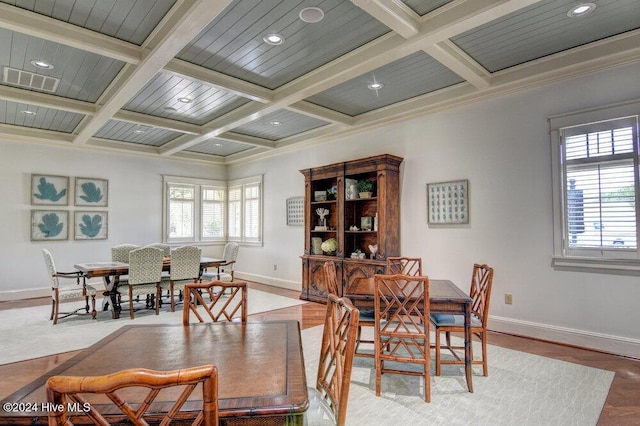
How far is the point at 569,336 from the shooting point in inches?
141

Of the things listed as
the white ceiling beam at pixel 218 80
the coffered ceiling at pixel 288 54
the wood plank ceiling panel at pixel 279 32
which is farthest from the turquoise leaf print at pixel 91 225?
the wood plank ceiling panel at pixel 279 32

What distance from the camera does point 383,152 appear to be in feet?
17.6

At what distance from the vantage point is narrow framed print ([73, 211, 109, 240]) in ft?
21.7

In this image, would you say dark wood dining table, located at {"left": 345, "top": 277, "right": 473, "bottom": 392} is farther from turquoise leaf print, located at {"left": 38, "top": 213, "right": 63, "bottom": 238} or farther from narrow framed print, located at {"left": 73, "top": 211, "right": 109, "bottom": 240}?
turquoise leaf print, located at {"left": 38, "top": 213, "right": 63, "bottom": 238}

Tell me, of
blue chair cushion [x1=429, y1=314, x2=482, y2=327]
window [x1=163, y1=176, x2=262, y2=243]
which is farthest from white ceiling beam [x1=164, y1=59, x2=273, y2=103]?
window [x1=163, y1=176, x2=262, y2=243]

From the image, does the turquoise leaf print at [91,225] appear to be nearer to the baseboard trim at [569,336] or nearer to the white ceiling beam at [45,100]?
the white ceiling beam at [45,100]

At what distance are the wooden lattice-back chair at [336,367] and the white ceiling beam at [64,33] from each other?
10.4 feet

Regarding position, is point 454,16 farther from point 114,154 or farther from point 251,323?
point 114,154

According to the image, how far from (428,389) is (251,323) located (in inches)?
55.9

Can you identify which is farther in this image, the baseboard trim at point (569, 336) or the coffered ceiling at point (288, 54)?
the baseboard trim at point (569, 336)

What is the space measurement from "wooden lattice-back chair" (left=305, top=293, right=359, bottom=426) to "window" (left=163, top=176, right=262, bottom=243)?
618 centimetres

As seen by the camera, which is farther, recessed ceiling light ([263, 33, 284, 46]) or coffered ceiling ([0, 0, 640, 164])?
recessed ceiling light ([263, 33, 284, 46])

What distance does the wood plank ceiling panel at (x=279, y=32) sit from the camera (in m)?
2.81

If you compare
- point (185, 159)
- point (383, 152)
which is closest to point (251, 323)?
point (383, 152)
